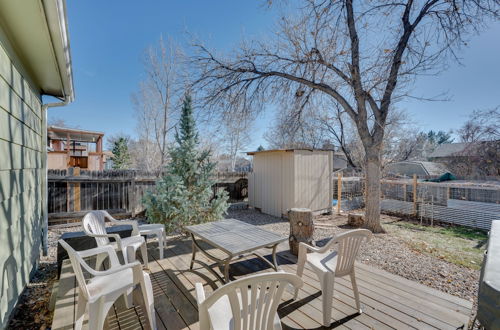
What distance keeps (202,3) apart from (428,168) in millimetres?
22441

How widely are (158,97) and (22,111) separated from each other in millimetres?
7852

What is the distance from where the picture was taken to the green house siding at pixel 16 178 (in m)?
1.93

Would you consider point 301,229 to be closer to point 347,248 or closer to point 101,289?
point 347,248

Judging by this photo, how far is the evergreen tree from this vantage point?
17312 mm

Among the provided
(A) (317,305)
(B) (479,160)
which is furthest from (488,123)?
(A) (317,305)

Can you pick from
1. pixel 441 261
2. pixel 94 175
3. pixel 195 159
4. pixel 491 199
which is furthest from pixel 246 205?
pixel 491 199

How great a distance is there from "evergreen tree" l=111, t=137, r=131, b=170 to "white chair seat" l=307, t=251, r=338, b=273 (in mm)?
18289

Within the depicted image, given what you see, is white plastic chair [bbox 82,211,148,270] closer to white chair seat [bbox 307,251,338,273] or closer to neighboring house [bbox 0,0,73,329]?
neighboring house [bbox 0,0,73,329]

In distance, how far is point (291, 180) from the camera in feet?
22.3

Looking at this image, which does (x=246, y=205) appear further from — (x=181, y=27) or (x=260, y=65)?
(x=181, y=27)

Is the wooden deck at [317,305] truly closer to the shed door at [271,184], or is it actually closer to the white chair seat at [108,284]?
the white chair seat at [108,284]

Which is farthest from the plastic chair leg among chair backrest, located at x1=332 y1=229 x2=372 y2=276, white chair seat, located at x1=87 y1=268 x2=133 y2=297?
white chair seat, located at x1=87 y1=268 x2=133 y2=297

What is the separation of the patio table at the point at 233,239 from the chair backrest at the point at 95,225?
1.03 m

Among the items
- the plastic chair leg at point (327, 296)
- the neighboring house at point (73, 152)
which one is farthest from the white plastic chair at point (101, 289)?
the neighboring house at point (73, 152)
